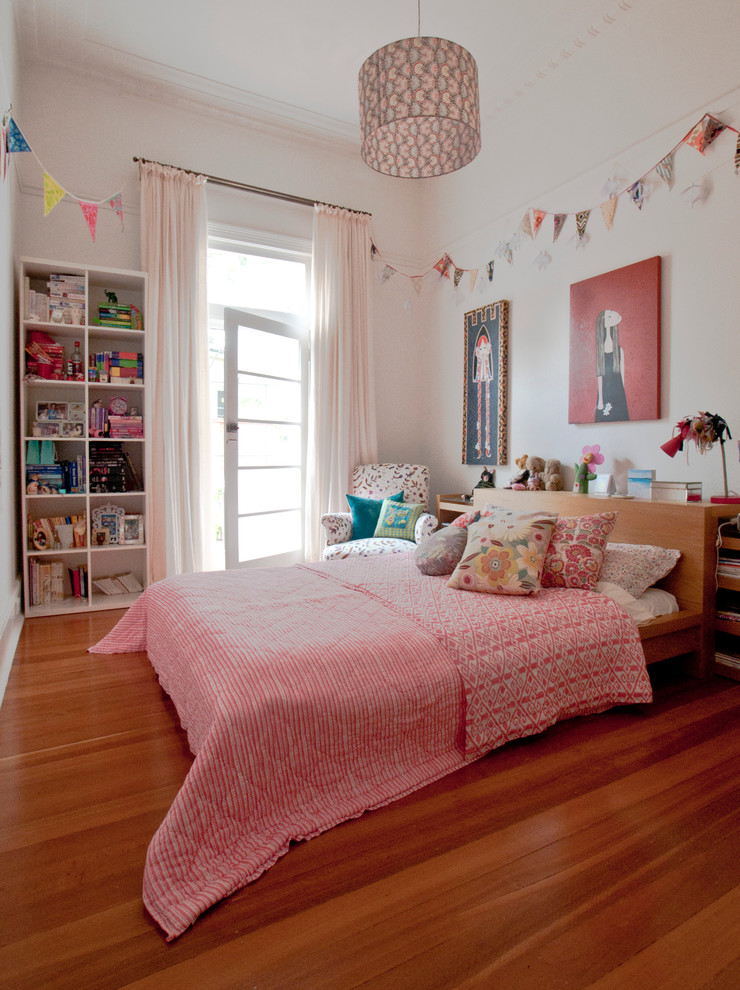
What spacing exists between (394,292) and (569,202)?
5.41 ft

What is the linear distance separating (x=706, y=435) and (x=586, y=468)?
72 cm

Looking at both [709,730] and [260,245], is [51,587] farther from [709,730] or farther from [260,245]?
[709,730]

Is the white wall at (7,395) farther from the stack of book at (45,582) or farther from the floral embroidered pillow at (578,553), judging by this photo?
the floral embroidered pillow at (578,553)

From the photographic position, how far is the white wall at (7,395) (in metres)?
2.49

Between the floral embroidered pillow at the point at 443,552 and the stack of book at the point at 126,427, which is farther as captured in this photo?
the stack of book at the point at 126,427

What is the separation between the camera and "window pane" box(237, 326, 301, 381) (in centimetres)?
392

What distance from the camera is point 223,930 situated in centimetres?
106

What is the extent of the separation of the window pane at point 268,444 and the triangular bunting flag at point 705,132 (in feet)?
9.49

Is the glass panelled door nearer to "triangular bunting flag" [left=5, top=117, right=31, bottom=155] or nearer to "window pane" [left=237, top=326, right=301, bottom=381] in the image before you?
"window pane" [left=237, top=326, right=301, bottom=381]

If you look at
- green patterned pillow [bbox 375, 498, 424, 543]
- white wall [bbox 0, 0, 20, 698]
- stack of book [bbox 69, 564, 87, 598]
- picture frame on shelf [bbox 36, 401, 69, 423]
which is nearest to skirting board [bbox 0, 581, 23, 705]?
white wall [bbox 0, 0, 20, 698]

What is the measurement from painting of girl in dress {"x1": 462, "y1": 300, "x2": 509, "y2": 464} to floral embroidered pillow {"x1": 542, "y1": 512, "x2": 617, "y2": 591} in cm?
153

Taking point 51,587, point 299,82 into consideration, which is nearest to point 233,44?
point 299,82

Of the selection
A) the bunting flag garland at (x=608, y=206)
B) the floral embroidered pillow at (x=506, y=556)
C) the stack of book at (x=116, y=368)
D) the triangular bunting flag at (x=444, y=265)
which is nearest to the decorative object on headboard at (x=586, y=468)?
the floral embroidered pillow at (x=506, y=556)

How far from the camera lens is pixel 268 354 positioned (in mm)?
4066
